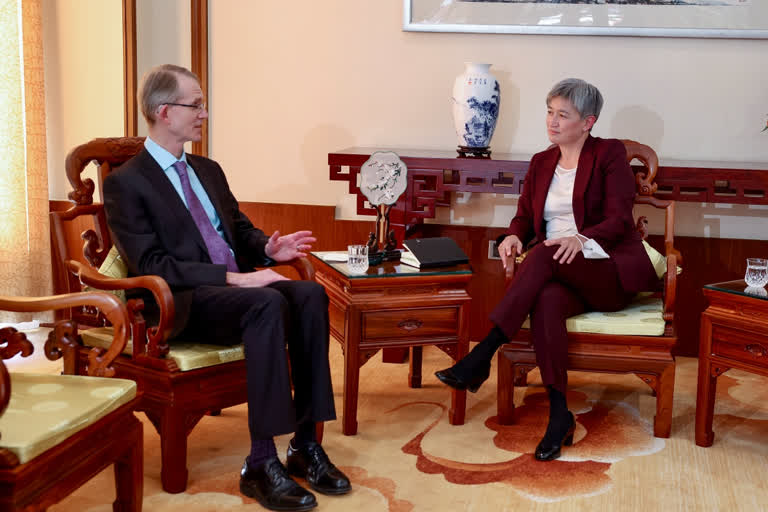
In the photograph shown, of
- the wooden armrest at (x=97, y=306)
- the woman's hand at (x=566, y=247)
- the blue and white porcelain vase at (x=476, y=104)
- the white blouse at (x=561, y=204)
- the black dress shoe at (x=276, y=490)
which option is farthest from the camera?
the blue and white porcelain vase at (x=476, y=104)

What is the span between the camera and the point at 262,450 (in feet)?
8.57

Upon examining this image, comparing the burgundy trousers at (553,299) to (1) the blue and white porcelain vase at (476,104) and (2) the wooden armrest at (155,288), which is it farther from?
(2) the wooden armrest at (155,288)

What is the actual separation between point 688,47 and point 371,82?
5.05 ft

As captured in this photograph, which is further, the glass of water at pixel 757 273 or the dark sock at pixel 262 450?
the glass of water at pixel 757 273

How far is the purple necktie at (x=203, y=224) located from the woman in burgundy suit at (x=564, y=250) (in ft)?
2.96

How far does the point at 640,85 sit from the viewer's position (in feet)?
13.6

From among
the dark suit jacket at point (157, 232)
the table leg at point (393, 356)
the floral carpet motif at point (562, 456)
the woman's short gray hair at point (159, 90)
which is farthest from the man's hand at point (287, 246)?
the table leg at point (393, 356)

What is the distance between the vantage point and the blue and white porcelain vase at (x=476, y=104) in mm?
3885

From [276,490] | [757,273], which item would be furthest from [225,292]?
[757,273]

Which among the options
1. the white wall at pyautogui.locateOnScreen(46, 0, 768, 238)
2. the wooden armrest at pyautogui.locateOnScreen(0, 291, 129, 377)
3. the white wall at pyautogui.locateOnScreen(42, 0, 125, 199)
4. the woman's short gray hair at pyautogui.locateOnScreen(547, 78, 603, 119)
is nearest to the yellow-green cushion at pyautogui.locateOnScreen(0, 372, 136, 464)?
the wooden armrest at pyautogui.locateOnScreen(0, 291, 129, 377)

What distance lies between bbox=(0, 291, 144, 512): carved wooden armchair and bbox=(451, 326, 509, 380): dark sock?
4.03 ft

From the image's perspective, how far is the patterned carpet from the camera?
2.66 m

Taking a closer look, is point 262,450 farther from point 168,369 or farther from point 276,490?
point 168,369

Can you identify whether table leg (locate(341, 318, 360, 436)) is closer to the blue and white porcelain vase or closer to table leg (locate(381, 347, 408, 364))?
table leg (locate(381, 347, 408, 364))
